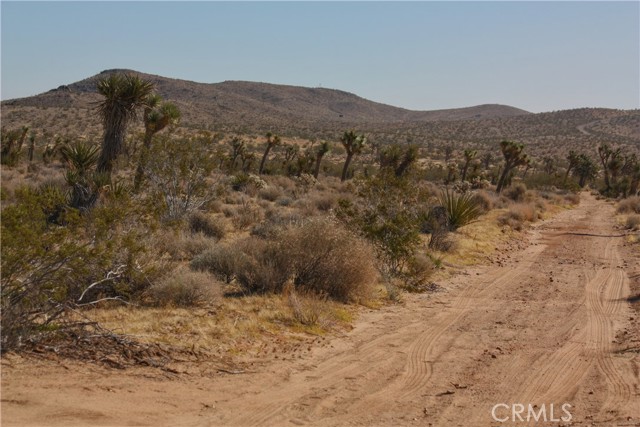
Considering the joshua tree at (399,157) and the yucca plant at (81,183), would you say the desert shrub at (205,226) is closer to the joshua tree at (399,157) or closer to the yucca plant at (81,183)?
the yucca plant at (81,183)

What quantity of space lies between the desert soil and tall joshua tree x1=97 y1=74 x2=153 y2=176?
410 inches

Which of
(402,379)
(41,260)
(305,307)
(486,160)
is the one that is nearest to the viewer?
(41,260)

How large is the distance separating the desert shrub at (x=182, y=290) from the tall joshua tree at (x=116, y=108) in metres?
8.76

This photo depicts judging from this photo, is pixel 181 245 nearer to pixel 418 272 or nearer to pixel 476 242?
pixel 418 272

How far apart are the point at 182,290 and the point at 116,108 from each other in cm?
973

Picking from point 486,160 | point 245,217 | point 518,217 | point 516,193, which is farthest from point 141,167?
point 486,160

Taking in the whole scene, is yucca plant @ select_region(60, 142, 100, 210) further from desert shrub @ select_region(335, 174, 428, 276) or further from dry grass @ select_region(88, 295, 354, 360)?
dry grass @ select_region(88, 295, 354, 360)

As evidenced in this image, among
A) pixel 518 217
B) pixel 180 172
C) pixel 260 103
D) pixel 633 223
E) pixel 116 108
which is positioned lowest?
pixel 633 223

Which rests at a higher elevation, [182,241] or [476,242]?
[182,241]

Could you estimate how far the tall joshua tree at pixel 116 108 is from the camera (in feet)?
57.7

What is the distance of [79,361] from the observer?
6848 mm

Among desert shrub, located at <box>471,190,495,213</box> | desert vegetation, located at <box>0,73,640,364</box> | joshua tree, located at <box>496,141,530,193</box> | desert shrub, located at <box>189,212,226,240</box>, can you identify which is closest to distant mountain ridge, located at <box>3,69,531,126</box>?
joshua tree, located at <box>496,141,530,193</box>

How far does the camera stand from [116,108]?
1764 centimetres

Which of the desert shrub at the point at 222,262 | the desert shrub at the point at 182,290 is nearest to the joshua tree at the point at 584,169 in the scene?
the desert shrub at the point at 222,262
